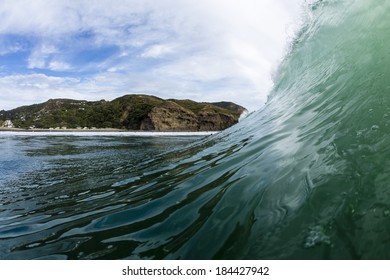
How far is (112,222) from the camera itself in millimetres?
4492

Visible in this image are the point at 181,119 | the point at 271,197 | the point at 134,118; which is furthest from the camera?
the point at 134,118

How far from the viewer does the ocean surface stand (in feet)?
9.91

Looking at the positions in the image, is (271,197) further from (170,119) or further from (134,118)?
(134,118)

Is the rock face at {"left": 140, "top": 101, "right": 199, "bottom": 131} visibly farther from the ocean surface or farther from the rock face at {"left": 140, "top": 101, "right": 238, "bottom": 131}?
the ocean surface

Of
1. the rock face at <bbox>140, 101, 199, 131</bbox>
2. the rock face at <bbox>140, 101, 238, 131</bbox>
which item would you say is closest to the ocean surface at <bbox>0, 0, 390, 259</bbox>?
the rock face at <bbox>140, 101, 199, 131</bbox>

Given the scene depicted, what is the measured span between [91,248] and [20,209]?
10.8ft

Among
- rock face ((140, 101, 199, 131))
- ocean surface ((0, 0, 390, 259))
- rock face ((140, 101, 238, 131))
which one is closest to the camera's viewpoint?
ocean surface ((0, 0, 390, 259))

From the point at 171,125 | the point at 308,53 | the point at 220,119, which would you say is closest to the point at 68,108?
the point at 171,125

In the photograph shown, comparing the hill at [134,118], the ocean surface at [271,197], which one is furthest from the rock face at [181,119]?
the ocean surface at [271,197]

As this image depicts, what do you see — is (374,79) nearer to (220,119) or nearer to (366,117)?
(366,117)

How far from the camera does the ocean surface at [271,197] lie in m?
3.02

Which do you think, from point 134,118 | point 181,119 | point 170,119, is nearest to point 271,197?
point 170,119

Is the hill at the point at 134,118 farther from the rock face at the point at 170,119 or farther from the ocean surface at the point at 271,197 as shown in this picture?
the ocean surface at the point at 271,197

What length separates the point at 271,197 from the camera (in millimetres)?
3855
